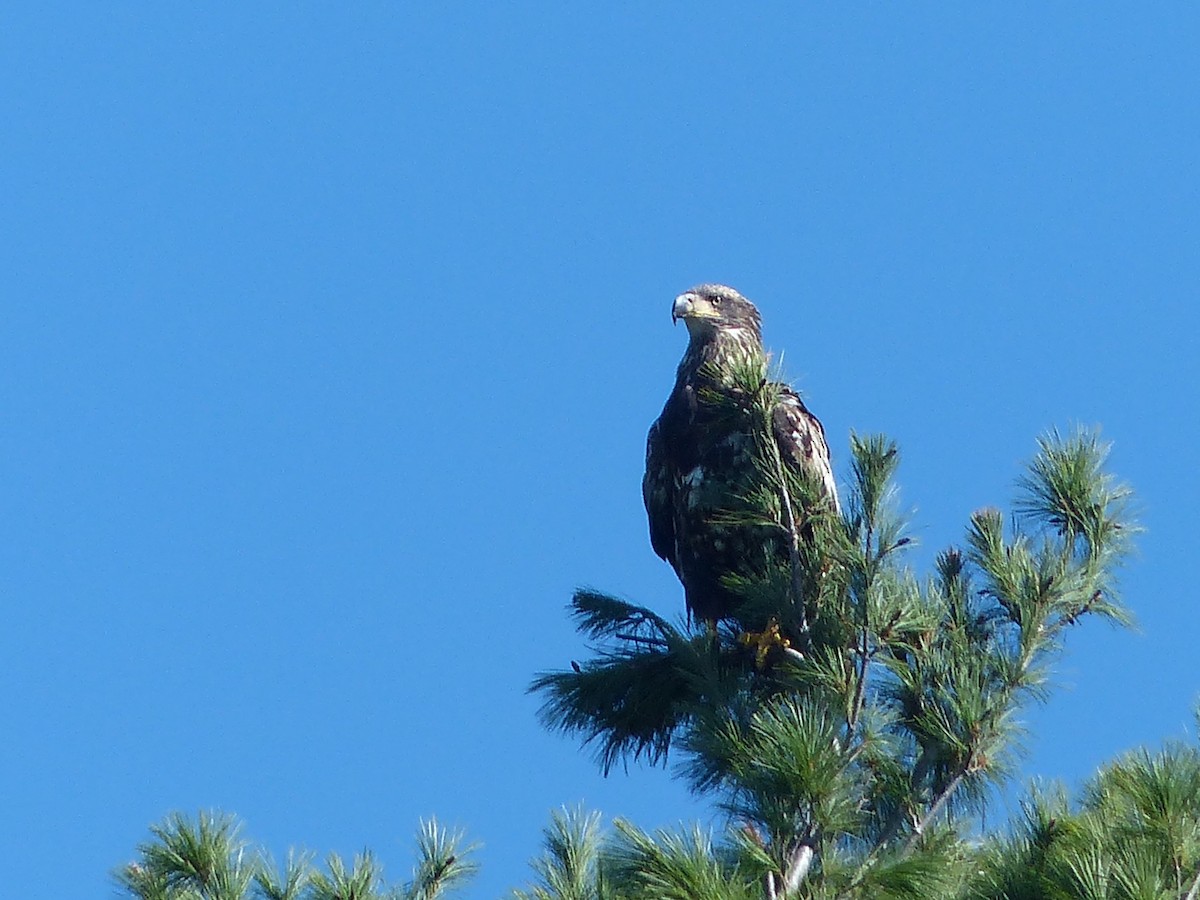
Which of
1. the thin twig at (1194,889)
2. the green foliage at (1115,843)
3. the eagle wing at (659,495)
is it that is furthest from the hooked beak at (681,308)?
the thin twig at (1194,889)

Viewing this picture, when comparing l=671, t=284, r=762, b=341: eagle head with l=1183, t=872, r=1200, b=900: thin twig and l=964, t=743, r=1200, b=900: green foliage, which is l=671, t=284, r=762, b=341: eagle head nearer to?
l=964, t=743, r=1200, b=900: green foliage

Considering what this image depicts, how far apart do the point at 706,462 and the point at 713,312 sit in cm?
126

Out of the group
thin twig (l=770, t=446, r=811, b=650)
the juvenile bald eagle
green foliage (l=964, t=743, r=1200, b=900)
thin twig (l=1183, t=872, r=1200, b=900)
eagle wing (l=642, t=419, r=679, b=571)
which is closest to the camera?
green foliage (l=964, t=743, r=1200, b=900)

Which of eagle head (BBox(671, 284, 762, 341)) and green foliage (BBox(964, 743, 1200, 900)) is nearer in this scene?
green foliage (BBox(964, 743, 1200, 900))

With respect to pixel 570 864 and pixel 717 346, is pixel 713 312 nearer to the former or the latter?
pixel 717 346

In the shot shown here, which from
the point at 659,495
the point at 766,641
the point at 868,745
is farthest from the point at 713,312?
the point at 868,745

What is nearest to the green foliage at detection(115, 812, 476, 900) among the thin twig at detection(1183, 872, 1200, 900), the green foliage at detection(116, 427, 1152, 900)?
the green foliage at detection(116, 427, 1152, 900)

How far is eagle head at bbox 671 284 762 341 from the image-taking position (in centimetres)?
790

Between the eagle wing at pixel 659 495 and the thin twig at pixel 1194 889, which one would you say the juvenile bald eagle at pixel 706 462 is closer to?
the eagle wing at pixel 659 495

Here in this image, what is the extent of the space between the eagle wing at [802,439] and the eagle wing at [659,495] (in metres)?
0.63

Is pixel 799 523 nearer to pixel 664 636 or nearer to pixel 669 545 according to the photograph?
pixel 664 636

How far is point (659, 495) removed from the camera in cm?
736

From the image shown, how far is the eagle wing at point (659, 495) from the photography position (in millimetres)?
Answer: 7262

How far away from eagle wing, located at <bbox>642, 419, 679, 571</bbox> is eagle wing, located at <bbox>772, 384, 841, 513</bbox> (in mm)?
626
